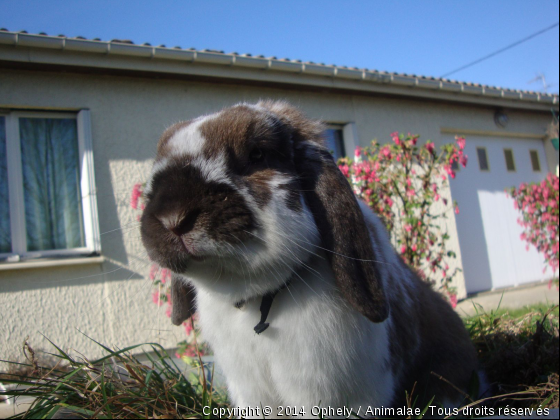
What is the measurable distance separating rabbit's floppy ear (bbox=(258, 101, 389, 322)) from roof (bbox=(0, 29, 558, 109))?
137cm

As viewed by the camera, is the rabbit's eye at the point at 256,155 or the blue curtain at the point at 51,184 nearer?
the rabbit's eye at the point at 256,155

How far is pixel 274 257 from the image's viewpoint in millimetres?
1564

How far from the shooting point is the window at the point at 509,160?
930cm

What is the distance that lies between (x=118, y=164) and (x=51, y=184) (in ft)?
3.83

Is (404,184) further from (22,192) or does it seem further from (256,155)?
(22,192)

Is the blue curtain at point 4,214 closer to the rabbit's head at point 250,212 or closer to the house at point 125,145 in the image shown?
the house at point 125,145

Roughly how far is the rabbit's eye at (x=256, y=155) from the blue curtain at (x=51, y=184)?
4.95 ft

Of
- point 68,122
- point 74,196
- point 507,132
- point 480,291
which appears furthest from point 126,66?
point 507,132

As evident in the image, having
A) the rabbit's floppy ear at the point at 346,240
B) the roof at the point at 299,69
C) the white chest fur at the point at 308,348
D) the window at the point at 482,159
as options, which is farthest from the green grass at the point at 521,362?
the window at the point at 482,159

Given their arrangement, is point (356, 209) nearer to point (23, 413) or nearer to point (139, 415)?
point (139, 415)

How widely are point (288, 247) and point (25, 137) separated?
2.15 m

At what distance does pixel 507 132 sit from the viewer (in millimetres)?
9062

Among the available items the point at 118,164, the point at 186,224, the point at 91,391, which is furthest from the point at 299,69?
the point at 91,391

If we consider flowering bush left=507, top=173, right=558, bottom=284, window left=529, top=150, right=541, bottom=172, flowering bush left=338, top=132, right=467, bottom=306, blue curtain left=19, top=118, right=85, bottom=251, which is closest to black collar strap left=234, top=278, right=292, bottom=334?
blue curtain left=19, top=118, right=85, bottom=251
